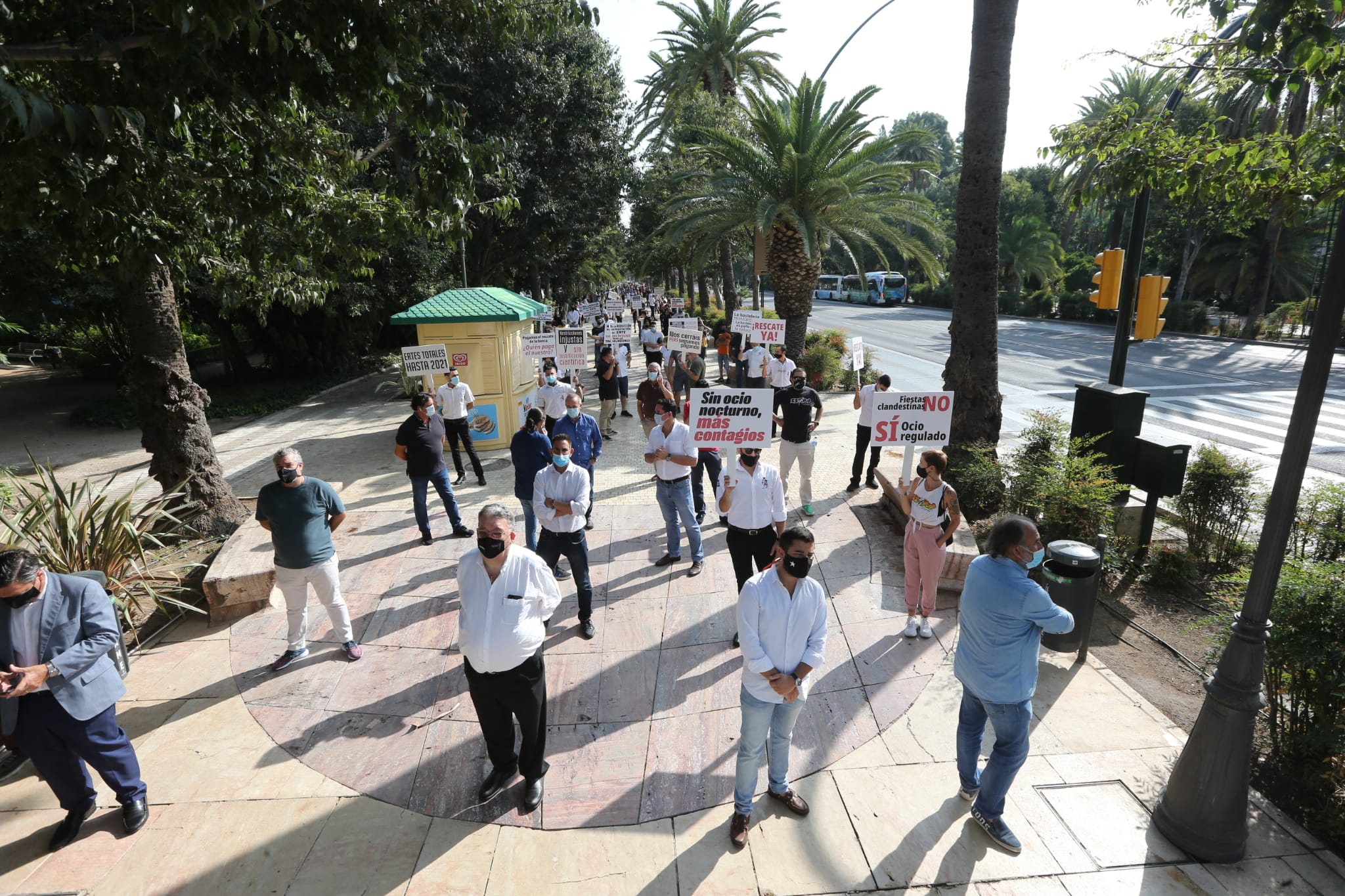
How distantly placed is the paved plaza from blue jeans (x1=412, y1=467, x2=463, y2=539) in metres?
1.35

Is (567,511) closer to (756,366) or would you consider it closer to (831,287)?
(756,366)

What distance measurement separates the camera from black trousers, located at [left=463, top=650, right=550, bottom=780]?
398 centimetres

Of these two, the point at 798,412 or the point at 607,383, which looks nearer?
the point at 798,412

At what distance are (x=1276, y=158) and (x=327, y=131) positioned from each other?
916cm

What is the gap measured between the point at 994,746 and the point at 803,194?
15658 mm

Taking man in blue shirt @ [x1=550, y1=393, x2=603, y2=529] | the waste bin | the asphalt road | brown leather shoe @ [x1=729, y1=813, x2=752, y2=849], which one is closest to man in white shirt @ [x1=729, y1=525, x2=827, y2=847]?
brown leather shoe @ [x1=729, y1=813, x2=752, y2=849]

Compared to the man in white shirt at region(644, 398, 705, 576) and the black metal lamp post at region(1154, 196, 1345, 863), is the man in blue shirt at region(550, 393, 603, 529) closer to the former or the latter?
the man in white shirt at region(644, 398, 705, 576)

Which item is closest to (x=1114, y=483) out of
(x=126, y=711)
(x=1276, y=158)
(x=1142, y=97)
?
(x=1276, y=158)

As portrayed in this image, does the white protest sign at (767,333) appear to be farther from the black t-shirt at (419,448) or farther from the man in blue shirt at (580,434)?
the black t-shirt at (419,448)

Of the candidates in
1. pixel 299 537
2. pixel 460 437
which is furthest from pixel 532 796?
pixel 460 437

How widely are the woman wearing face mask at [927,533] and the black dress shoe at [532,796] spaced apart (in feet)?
10.8

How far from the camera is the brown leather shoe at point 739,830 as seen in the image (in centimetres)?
386

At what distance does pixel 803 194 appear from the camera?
17344mm

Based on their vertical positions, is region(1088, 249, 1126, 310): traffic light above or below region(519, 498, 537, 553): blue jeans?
above
